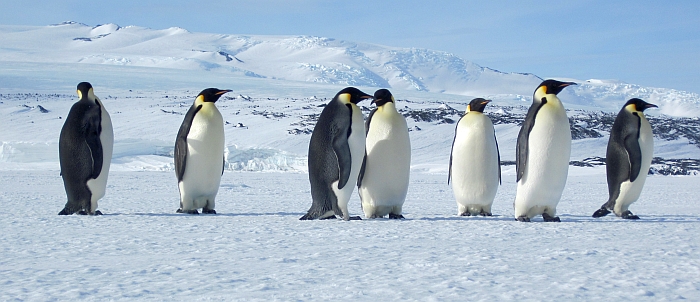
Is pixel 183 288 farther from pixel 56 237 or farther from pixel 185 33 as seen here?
pixel 185 33

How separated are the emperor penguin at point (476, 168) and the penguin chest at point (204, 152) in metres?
2.07

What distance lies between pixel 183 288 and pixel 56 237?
1.79 meters

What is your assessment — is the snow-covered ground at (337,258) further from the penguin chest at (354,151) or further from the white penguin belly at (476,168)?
the white penguin belly at (476,168)

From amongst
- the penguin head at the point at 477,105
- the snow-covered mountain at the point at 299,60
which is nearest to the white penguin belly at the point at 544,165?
the penguin head at the point at 477,105

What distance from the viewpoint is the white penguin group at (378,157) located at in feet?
17.2

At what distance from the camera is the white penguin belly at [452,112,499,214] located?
5934mm

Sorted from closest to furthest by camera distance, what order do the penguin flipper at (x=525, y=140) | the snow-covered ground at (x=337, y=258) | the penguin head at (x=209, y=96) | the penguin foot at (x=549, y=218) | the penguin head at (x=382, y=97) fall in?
the snow-covered ground at (x=337, y=258) < the penguin foot at (x=549, y=218) < the penguin flipper at (x=525, y=140) < the penguin head at (x=382, y=97) < the penguin head at (x=209, y=96)

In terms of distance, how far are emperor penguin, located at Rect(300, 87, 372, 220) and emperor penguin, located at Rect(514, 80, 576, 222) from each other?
49.1 inches

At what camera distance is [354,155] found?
518 centimetres

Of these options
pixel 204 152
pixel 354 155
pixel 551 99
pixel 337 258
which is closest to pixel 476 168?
pixel 551 99

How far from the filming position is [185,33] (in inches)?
3632

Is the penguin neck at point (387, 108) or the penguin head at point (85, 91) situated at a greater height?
the penguin head at point (85, 91)

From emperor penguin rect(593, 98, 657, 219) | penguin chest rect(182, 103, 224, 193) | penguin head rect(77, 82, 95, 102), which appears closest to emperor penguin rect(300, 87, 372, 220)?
penguin chest rect(182, 103, 224, 193)

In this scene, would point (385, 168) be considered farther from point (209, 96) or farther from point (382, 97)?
point (209, 96)
